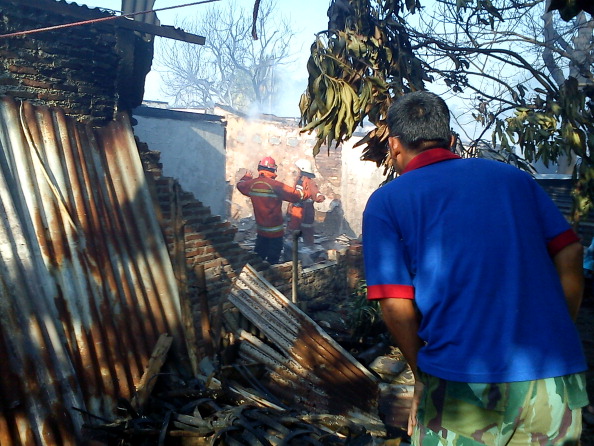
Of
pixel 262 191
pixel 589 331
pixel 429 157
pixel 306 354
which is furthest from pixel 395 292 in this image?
pixel 262 191

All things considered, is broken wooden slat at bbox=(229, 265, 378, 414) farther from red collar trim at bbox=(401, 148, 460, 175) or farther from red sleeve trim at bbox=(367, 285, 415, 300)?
red collar trim at bbox=(401, 148, 460, 175)

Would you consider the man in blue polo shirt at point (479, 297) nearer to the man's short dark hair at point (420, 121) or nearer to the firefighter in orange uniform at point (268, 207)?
the man's short dark hair at point (420, 121)

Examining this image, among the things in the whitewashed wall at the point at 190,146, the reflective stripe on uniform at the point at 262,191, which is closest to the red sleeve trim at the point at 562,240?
the reflective stripe on uniform at the point at 262,191

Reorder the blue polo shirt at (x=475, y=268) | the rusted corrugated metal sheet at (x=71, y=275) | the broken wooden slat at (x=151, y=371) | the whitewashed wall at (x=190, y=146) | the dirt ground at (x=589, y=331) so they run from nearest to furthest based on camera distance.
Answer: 1. the blue polo shirt at (x=475, y=268)
2. the rusted corrugated metal sheet at (x=71, y=275)
3. the broken wooden slat at (x=151, y=371)
4. the dirt ground at (x=589, y=331)
5. the whitewashed wall at (x=190, y=146)

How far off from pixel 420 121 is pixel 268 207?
775 centimetres

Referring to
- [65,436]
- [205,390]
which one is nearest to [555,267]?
[205,390]

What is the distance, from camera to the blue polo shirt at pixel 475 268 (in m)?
1.49

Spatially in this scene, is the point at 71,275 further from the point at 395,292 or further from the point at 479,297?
the point at 479,297

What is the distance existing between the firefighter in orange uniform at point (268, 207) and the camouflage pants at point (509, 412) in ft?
26.0

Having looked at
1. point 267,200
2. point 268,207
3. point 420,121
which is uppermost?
point 420,121

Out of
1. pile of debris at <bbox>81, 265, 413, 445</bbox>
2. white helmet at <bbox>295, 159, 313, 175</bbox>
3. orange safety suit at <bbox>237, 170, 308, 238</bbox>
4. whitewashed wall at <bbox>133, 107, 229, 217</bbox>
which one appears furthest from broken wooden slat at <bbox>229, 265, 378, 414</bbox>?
→ white helmet at <bbox>295, 159, 313, 175</bbox>

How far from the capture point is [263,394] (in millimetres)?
3736

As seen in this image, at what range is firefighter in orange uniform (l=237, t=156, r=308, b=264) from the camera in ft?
31.1

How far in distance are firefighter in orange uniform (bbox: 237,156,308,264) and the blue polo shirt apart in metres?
7.81
